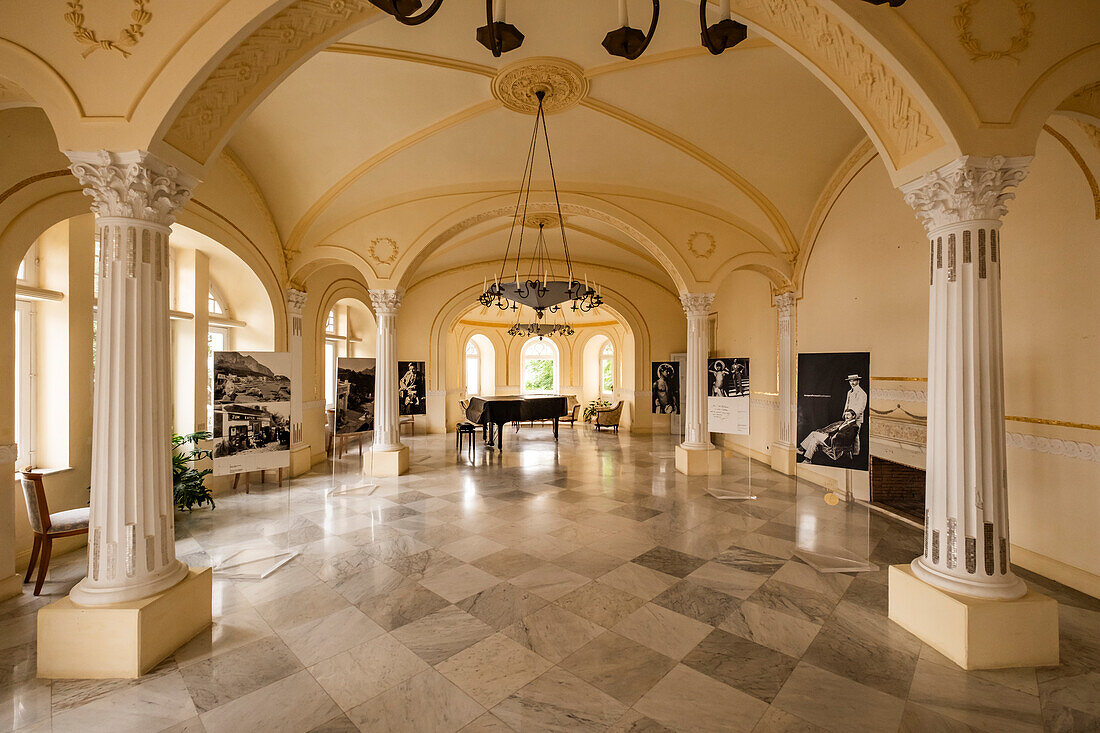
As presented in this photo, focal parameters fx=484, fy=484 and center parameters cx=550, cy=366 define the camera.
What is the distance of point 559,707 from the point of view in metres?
2.47

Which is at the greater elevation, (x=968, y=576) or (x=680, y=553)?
(x=968, y=576)

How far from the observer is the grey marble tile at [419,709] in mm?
2354

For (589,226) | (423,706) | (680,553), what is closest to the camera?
(423,706)

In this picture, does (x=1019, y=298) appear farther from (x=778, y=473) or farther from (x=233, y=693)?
(x=233, y=693)

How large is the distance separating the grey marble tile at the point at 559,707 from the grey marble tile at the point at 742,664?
A: 63cm

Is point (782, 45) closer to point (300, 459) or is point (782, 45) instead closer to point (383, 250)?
point (383, 250)

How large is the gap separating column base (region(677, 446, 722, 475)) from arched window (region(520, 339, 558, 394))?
31.3 ft

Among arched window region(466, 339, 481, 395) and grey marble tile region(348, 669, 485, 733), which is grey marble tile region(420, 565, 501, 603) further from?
arched window region(466, 339, 481, 395)

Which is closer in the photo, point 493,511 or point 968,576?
point 968,576

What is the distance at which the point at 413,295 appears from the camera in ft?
43.4

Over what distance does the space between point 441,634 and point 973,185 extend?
4358 mm

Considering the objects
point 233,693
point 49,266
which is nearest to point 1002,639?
point 233,693

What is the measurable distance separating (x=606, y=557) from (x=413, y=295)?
1043cm

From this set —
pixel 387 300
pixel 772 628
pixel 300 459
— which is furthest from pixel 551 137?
pixel 300 459
